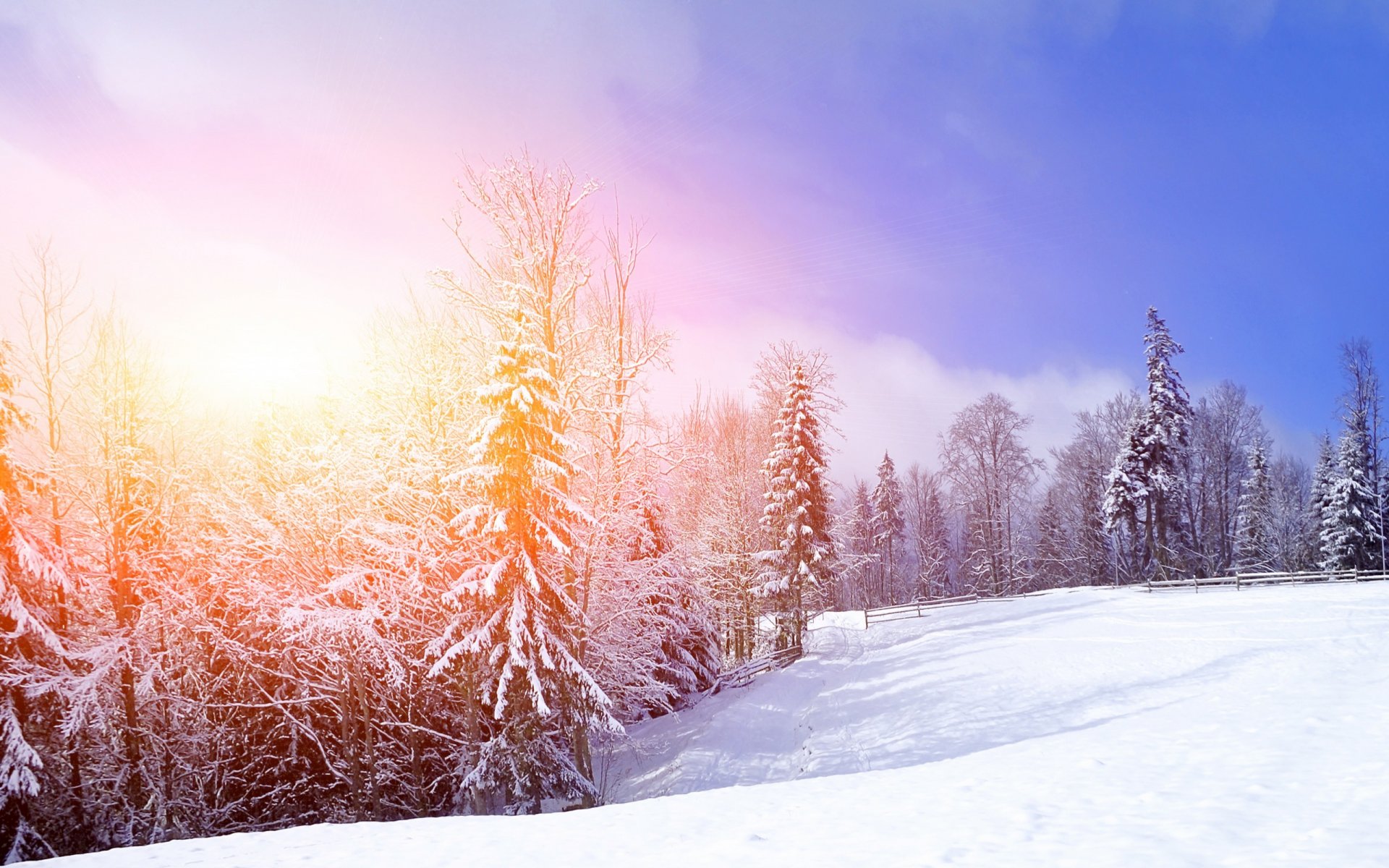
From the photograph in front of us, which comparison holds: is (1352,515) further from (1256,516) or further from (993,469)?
(993,469)

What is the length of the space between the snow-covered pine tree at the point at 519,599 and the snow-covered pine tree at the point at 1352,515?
45106mm

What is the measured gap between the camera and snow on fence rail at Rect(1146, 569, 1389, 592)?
100ft

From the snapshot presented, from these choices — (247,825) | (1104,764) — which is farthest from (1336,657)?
(247,825)

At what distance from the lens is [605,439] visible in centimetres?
1714

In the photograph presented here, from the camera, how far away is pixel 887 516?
5938cm

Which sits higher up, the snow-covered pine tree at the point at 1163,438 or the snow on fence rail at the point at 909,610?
the snow-covered pine tree at the point at 1163,438

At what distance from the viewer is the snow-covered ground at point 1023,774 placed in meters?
6.12

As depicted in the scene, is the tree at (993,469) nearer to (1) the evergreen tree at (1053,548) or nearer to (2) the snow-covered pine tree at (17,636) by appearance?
(1) the evergreen tree at (1053,548)

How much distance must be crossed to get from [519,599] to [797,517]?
16.5 m

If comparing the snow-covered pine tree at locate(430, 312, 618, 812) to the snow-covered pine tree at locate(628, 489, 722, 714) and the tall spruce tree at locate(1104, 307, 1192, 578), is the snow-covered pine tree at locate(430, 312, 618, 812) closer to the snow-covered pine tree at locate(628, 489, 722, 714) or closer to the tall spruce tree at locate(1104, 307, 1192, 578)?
the snow-covered pine tree at locate(628, 489, 722, 714)

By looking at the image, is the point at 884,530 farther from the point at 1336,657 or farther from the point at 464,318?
the point at 464,318

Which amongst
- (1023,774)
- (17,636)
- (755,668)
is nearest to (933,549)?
(755,668)

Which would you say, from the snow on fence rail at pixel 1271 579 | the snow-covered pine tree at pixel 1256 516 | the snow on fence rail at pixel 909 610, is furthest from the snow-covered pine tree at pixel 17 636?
the snow-covered pine tree at pixel 1256 516

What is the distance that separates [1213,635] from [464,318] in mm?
23704
